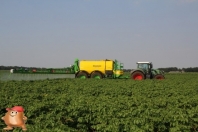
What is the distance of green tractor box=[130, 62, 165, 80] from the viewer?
92.6ft

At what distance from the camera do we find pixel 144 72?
28812mm

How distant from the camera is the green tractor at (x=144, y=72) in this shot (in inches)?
1111

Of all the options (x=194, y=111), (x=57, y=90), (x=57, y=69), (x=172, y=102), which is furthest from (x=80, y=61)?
(x=194, y=111)

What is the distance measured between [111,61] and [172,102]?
18.7m

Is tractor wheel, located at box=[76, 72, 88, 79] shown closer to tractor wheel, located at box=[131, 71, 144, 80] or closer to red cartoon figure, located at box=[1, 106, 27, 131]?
tractor wheel, located at box=[131, 71, 144, 80]

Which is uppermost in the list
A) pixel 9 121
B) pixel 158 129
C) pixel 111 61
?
pixel 111 61

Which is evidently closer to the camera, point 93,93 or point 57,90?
point 93,93

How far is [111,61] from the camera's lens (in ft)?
98.7

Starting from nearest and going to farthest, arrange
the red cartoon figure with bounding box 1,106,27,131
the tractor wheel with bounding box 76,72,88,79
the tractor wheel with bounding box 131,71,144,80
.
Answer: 1. the red cartoon figure with bounding box 1,106,27,131
2. the tractor wheel with bounding box 131,71,144,80
3. the tractor wheel with bounding box 76,72,88,79

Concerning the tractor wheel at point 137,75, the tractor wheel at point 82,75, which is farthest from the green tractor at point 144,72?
the tractor wheel at point 82,75

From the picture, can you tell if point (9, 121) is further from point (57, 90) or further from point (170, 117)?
point (57, 90)

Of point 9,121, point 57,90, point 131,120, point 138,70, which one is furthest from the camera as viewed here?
point 138,70

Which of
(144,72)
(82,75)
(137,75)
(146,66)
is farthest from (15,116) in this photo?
(82,75)

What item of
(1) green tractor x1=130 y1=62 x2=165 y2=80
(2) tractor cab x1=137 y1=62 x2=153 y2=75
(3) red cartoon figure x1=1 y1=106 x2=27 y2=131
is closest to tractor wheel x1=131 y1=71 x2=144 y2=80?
(1) green tractor x1=130 y1=62 x2=165 y2=80
